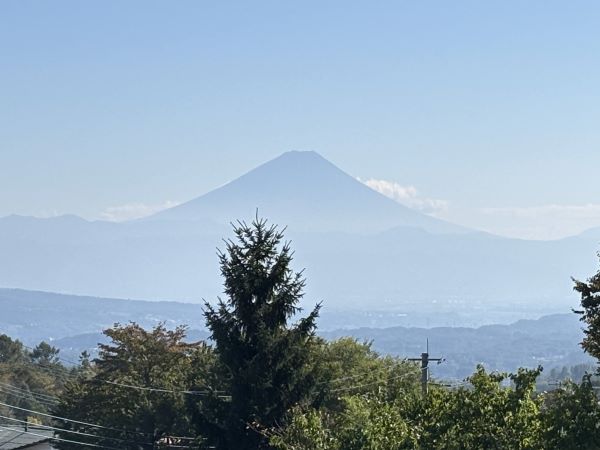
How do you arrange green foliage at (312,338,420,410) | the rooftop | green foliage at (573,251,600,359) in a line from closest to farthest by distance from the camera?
green foliage at (573,251,600,359), green foliage at (312,338,420,410), the rooftop

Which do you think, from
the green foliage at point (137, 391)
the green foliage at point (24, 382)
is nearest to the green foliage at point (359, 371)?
the green foliage at point (137, 391)

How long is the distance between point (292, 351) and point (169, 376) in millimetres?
17844

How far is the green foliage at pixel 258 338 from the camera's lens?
32.8m

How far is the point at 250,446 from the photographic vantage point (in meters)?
32.8

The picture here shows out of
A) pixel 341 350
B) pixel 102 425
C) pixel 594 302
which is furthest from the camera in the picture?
pixel 341 350

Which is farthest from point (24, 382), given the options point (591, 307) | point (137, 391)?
point (591, 307)

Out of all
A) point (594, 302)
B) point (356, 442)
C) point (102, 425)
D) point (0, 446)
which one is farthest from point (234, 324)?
point (0, 446)

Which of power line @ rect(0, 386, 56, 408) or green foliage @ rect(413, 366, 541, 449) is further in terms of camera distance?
power line @ rect(0, 386, 56, 408)

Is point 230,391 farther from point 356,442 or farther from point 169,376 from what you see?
point 169,376

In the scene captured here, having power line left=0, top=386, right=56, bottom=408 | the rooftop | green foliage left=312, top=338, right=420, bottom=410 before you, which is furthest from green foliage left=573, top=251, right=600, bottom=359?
power line left=0, top=386, right=56, bottom=408

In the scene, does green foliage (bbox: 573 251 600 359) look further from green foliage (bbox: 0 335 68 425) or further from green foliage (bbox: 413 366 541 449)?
green foliage (bbox: 0 335 68 425)

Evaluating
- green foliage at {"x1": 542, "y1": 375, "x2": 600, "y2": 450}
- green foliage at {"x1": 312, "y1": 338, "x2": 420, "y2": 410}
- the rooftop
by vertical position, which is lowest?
the rooftop

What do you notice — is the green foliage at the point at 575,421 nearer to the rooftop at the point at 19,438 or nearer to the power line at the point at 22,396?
the rooftop at the point at 19,438

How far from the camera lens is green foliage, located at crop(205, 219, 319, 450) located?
3281 centimetres
